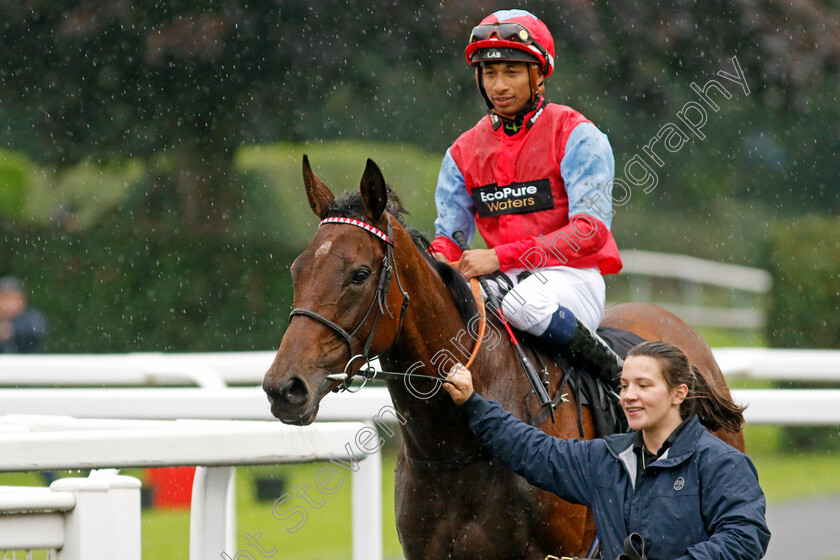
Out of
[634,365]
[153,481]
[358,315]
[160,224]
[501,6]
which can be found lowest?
[634,365]

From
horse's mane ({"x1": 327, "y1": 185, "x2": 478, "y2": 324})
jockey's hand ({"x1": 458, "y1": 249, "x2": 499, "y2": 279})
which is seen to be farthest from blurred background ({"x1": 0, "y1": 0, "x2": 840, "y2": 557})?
horse's mane ({"x1": 327, "y1": 185, "x2": 478, "y2": 324})

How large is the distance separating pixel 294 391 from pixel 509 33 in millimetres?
1453

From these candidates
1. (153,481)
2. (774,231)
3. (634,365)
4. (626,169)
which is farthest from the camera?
(774,231)

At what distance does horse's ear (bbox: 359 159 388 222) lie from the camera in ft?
9.77

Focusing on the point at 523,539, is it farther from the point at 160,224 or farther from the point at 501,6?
the point at 160,224

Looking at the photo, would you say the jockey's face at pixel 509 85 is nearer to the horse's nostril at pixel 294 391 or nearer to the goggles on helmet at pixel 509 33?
the goggles on helmet at pixel 509 33

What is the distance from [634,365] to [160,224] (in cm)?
879

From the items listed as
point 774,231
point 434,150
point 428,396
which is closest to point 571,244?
point 428,396

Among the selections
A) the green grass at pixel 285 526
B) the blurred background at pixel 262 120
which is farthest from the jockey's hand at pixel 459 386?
the blurred background at pixel 262 120

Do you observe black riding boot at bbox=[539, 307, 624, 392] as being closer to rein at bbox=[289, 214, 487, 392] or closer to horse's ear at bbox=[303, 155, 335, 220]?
rein at bbox=[289, 214, 487, 392]

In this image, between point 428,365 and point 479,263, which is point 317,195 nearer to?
point 428,365

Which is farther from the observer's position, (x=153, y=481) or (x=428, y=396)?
(x=153, y=481)

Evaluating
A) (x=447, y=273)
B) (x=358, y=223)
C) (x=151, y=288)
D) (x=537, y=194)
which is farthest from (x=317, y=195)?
(x=151, y=288)

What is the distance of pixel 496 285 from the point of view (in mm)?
3619
